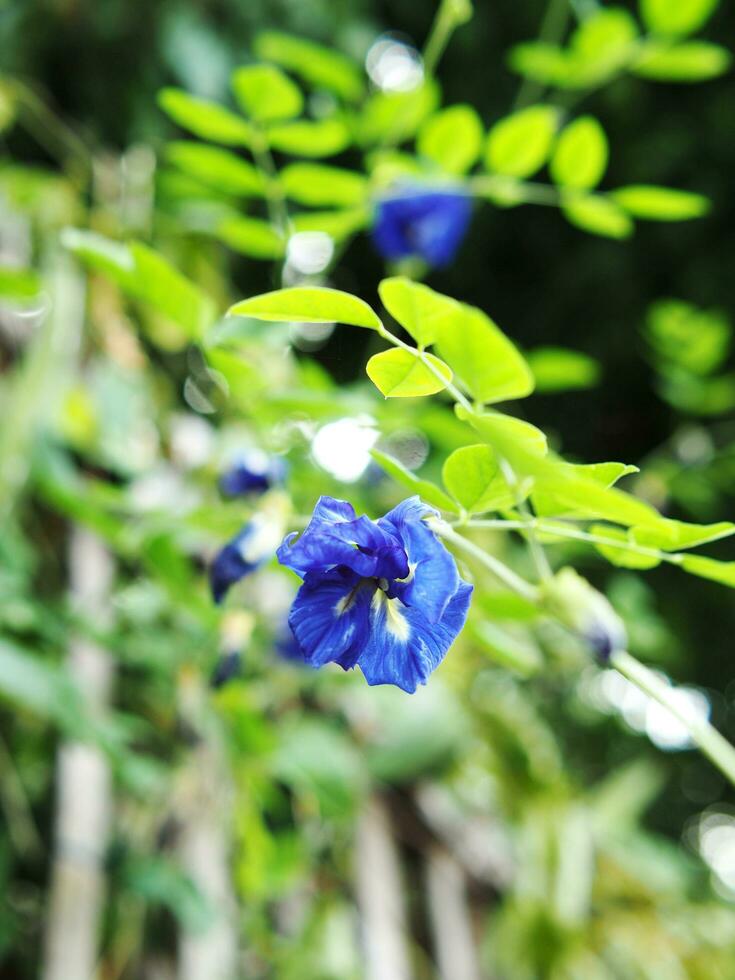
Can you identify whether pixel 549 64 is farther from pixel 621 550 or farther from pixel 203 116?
pixel 621 550

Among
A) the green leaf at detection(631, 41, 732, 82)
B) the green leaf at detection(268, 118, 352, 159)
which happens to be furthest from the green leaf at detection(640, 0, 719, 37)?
the green leaf at detection(268, 118, 352, 159)

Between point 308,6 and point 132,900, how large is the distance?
1173mm

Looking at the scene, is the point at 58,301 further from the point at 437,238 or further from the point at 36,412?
the point at 437,238

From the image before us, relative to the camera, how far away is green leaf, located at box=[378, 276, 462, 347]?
0.27 m

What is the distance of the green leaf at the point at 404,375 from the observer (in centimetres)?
27

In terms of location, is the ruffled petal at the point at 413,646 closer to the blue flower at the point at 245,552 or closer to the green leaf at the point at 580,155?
the blue flower at the point at 245,552

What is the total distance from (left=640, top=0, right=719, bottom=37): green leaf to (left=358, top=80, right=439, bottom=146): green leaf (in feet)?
0.73

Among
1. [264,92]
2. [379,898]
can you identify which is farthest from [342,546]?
[379,898]

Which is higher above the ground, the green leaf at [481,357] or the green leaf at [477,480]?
the green leaf at [481,357]

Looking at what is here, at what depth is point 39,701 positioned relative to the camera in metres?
0.56

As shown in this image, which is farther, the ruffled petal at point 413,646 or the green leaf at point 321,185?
the green leaf at point 321,185

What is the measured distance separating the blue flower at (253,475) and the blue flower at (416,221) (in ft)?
1.11

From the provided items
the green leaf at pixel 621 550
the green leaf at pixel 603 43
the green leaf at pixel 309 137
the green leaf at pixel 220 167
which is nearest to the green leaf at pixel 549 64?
the green leaf at pixel 603 43

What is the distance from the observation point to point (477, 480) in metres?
0.29
